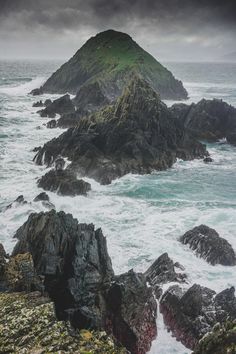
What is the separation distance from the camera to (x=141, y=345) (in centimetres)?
2281

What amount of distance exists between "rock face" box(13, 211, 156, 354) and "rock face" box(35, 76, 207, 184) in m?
22.3

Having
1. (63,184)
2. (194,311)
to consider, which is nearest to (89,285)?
(194,311)

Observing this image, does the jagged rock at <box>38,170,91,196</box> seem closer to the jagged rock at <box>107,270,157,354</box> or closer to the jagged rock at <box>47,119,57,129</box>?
the jagged rock at <box>107,270,157,354</box>

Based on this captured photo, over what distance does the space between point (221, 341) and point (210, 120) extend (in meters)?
73.3

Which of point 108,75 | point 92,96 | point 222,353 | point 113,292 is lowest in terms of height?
point 113,292

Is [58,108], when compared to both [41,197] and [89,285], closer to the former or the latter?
[41,197]

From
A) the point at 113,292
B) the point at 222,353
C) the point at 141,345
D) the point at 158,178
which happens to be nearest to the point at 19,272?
the point at 113,292

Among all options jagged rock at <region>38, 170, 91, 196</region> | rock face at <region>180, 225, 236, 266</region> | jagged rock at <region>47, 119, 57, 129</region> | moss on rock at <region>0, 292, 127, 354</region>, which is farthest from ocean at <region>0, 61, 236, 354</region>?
jagged rock at <region>47, 119, 57, 129</region>

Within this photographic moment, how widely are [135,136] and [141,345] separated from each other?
132ft

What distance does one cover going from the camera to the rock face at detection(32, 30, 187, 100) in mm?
130125

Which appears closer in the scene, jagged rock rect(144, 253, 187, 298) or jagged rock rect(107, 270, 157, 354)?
jagged rock rect(107, 270, 157, 354)

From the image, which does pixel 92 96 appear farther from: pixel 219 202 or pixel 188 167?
pixel 219 202

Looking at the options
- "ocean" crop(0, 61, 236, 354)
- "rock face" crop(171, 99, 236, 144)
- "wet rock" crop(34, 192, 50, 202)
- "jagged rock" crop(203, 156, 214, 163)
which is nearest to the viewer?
"ocean" crop(0, 61, 236, 354)

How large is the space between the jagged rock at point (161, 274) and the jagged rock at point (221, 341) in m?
12.8
